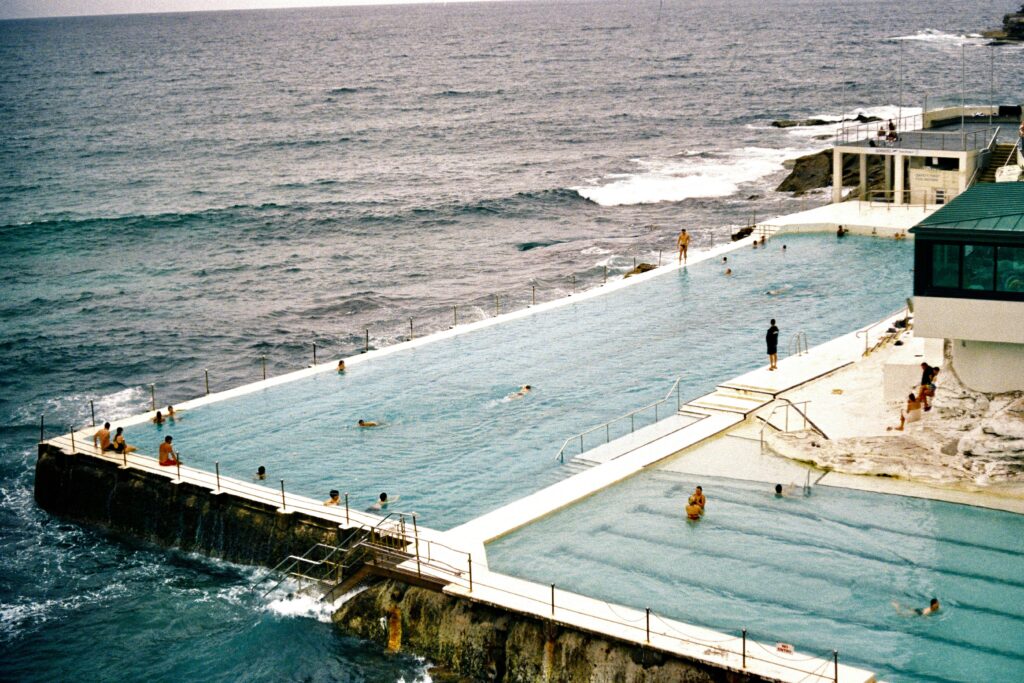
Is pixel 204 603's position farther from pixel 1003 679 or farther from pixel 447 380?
pixel 1003 679

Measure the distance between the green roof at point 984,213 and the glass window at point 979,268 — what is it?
479 mm

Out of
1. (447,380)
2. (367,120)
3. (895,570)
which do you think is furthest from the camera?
(367,120)

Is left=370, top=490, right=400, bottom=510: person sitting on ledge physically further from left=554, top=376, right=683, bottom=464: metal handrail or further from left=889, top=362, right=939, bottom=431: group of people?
left=889, top=362, right=939, bottom=431: group of people

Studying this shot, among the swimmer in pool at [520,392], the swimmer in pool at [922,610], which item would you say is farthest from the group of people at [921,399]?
the swimmer in pool at [520,392]

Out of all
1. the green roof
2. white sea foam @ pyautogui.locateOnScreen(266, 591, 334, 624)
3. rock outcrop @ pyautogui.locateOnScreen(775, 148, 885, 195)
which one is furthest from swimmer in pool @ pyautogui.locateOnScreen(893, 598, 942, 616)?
rock outcrop @ pyautogui.locateOnScreen(775, 148, 885, 195)

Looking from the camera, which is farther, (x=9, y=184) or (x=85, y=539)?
(x=9, y=184)

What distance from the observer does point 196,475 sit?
27.6 meters

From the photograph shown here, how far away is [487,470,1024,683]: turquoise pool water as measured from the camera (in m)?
19.0

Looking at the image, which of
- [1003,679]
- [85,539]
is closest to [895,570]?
[1003,679]

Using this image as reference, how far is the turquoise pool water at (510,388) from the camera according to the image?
26797mm

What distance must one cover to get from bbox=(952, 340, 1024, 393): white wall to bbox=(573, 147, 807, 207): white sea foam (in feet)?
170

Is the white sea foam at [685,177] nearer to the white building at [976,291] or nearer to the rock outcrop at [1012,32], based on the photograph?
the white building at [976,291]

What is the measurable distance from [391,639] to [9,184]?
7992cm

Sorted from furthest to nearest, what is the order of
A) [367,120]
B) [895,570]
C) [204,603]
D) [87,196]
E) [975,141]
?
[367,120] → [87,196] → [975,141] → [204,603] → [895,570]
